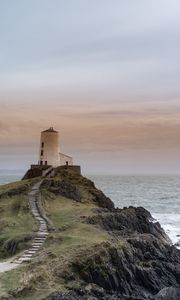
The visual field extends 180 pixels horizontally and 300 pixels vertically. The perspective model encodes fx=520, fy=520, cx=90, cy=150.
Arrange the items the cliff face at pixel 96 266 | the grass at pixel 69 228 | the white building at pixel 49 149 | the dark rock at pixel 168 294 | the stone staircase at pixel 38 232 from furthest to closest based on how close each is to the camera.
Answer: the white building at pixel 49 149 → the grass at pixel 69 228 → the stone staircase at pixel 38 232 → the dark rock at pixel 168 294 → the cliff face at pixel 96 266

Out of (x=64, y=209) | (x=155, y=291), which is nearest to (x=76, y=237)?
(x=155, y=291)

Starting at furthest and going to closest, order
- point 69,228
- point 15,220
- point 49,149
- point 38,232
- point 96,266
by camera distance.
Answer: point 49,149
point 15,220
point 69,228
point 38,232
point 96,266

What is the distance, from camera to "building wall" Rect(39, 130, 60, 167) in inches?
3233

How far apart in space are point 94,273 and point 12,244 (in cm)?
889

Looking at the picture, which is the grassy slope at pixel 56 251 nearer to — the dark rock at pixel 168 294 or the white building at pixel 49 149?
the dark rock at pixel 168 294

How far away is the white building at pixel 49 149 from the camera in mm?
82125

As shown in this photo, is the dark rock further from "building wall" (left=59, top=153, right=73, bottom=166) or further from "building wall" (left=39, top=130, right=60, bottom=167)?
"building wall" (left=59, top=153, right=73, bottom=166)

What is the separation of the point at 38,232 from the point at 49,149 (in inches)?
1743

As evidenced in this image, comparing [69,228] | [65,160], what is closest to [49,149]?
[65,160]

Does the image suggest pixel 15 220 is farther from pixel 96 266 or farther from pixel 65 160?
pixel 65 160

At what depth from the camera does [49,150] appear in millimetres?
82312

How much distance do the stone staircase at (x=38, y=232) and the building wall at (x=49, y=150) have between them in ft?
75.2

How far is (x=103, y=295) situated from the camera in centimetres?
2759

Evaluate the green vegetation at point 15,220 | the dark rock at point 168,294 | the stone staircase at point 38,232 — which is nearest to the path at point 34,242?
the stone staircase at point 38,232
